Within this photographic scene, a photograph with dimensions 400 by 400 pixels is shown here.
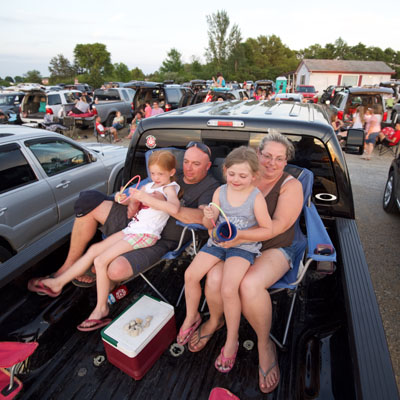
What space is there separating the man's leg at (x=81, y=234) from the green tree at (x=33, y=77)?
7764 cm

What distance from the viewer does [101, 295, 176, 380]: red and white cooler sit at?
1.82 metres

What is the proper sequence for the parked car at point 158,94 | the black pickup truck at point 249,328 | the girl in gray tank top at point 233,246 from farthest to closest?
the parked car at point 158,94 → the girl in gray tank top at point 233,246 → the black pickup truck at point 249,328

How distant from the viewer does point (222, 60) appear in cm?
6125

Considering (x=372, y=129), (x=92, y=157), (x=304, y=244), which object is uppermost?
(x=92, y=157)

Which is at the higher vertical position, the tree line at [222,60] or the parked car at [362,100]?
the tree line at [222,60]

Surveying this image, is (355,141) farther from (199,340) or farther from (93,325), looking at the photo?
(93,325)

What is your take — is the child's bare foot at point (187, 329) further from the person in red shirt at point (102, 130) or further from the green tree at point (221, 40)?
the green tree at point (221, 40)

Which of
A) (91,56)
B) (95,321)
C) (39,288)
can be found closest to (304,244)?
(95,321)

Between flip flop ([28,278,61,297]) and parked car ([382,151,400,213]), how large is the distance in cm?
510

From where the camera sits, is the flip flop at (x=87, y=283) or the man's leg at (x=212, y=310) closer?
the man's leg at (x=212, y=310)

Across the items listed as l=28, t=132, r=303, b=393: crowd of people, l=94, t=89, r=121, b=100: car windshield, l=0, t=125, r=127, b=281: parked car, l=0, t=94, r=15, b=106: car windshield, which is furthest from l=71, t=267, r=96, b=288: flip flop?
l=0, t=94, r=15, b=106: car windshield

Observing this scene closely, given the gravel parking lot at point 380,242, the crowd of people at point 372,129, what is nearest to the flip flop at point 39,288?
the gravel parking lot at point 380,242

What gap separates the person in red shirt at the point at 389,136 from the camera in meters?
8.84

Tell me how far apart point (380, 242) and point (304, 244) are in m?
2.83
